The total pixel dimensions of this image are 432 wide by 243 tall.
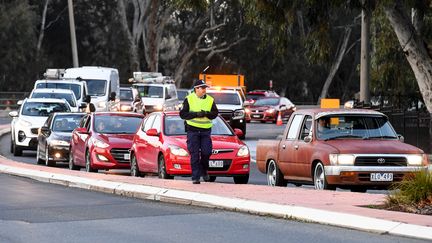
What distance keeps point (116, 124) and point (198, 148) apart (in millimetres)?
8034

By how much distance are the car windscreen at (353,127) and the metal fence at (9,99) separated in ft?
171

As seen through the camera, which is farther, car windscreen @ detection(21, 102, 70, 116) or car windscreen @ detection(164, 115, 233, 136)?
car windscreen @ detection(21, 102, 70, 116)

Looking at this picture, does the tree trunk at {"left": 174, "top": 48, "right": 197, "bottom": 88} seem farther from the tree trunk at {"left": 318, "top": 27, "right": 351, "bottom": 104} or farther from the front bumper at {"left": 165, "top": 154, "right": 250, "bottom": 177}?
the front bumper at {"left": 165, "top": 154, "right": 250, "bottom": 177}

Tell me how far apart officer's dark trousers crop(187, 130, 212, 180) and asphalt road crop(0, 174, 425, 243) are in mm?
1622

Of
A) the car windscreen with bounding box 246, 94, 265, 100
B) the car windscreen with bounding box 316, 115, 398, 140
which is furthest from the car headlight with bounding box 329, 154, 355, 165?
the car windscreen with bounding box 246, 94, 265, 100

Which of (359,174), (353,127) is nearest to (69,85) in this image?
(353,127)

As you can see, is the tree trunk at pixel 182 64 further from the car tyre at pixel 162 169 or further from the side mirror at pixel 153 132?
the car tyre at pixel 162 169

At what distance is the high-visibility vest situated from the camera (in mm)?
18891

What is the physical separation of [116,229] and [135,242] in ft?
4.49

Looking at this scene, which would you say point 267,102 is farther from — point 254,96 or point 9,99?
point 9,99

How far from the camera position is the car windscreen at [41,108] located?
34.5 metres

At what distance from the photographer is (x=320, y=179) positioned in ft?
61.7

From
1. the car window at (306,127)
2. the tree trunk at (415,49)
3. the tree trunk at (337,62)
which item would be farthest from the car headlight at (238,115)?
the tree trunk at (337,62)

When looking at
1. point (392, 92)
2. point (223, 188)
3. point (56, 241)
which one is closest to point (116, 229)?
point (56, 241)
